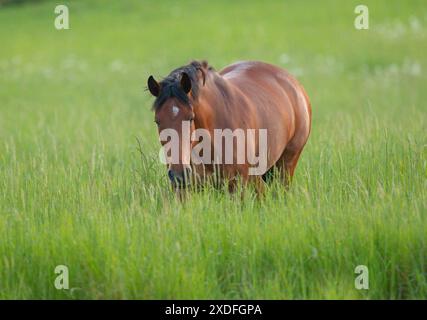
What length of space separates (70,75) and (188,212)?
17394mm

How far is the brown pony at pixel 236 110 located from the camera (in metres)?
6.11

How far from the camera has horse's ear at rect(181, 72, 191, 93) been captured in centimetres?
614

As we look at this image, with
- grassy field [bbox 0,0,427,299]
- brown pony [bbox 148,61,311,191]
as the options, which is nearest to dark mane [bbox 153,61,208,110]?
brown pony [bbox 148,61,311,191]

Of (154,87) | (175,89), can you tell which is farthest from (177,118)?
(154,87)

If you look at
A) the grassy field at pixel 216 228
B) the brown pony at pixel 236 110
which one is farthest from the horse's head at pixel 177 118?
the grassy field at pixel 216 228

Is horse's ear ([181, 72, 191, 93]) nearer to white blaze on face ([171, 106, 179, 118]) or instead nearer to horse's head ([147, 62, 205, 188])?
horse's head ([147, 62, 205, 188])

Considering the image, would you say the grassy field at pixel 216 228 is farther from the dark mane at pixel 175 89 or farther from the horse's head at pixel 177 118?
the dark mane at pixel 175 89

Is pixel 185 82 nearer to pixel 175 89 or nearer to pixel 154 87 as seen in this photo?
pixel 175 89

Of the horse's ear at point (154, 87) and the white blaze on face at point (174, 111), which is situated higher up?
the horse's ear at point (154, 87)

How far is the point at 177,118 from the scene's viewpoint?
19.9 ft

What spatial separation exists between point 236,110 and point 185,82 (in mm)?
891

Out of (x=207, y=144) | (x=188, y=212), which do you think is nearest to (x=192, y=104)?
(x=207, y=144)

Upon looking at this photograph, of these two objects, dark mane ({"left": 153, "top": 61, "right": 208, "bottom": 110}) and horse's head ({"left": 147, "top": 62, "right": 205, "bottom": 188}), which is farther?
dark mane ({"left": 153, "top": 61, "right": 208, "bottom": 110})

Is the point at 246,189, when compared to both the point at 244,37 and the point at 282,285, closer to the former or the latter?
the point at 282,285
